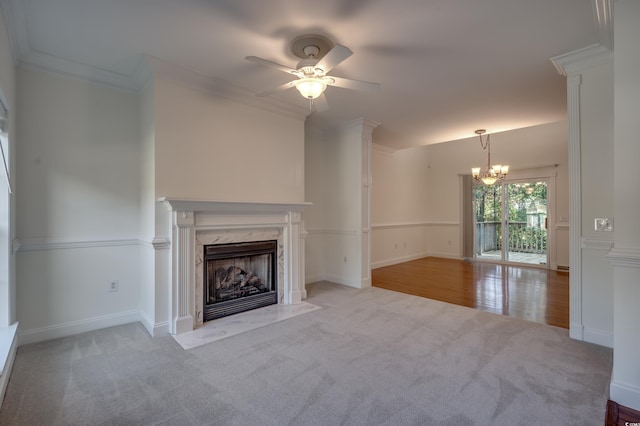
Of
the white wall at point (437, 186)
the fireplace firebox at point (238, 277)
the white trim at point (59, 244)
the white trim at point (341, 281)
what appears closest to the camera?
the white trim at point (59, 244)

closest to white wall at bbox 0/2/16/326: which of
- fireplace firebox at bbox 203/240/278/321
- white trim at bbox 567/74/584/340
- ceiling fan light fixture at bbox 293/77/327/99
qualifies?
fireplace firebox at bbox 203/240/278/321

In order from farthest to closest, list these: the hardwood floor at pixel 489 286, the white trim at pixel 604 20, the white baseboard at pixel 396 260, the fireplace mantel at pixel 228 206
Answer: the white baseboard at pixel 396 260, the hardwood floor at pixel 489 286, the fireplace mantel at pixel 228 206, the white trim at pixel 604 20

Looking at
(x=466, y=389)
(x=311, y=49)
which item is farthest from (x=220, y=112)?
(x=466, y=389)

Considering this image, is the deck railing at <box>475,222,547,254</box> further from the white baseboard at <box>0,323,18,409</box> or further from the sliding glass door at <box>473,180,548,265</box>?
the white baseboard at <box>0,323,18,409</box>

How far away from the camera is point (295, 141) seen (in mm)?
4133

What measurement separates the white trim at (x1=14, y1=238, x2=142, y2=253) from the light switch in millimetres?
4592

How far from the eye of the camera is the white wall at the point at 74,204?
278cm

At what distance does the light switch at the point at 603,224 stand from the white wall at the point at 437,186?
160 inches

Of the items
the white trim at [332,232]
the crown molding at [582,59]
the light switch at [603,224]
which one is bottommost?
the white trim at [332,232]

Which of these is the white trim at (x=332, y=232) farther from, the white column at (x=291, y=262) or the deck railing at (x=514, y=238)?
the deck railing at (x=514, y=238)

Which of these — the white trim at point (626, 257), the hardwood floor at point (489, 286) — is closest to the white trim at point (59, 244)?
the hardwood floor at point (489, 286)

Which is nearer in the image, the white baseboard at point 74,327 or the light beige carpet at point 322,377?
the light beige carpet at point 322,377

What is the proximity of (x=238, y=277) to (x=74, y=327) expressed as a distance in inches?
64.7

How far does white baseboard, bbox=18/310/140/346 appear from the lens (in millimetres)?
2752
